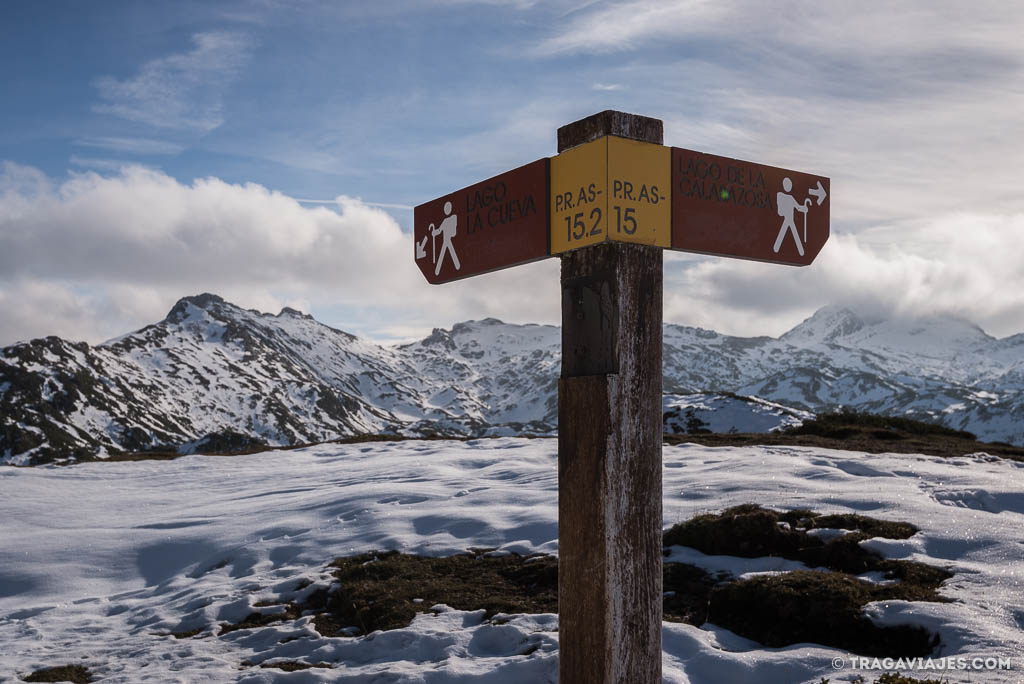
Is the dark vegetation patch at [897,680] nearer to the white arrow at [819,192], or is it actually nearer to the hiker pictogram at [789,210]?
the hiker pictogram at [789,210]

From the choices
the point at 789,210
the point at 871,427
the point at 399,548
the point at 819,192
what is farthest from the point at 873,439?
the point at 789,210

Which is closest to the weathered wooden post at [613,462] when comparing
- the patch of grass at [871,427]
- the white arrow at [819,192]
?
the white arrow at [819,192]

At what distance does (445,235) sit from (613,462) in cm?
181

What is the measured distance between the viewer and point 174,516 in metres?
14.4

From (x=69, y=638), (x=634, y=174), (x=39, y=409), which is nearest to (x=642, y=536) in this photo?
(x=634, y=174)

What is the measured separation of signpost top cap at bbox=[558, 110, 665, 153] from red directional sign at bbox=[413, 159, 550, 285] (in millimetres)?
201

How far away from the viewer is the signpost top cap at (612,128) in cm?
383

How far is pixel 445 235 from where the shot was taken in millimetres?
4676

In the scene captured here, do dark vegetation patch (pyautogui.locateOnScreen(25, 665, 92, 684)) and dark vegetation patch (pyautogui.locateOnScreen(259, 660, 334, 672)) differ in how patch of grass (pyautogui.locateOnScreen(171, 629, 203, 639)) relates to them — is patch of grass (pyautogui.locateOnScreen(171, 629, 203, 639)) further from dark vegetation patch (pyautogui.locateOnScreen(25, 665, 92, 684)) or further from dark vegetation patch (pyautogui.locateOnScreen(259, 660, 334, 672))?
dark vegetation patch (pyautogui.locateOnScreen(259, 660, 334, 672))

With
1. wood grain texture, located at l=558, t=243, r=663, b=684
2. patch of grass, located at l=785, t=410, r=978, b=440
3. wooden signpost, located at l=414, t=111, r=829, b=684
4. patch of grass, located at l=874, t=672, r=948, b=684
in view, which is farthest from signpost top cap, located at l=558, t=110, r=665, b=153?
patch of grass, located at l=785, t=410, r=978, b=440

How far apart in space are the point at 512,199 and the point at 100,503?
1558 cm

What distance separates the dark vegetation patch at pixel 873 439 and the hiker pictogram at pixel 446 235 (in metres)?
14.0

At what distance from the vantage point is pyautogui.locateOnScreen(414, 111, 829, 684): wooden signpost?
12.2 feet

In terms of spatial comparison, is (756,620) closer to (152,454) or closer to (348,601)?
(348,601)
